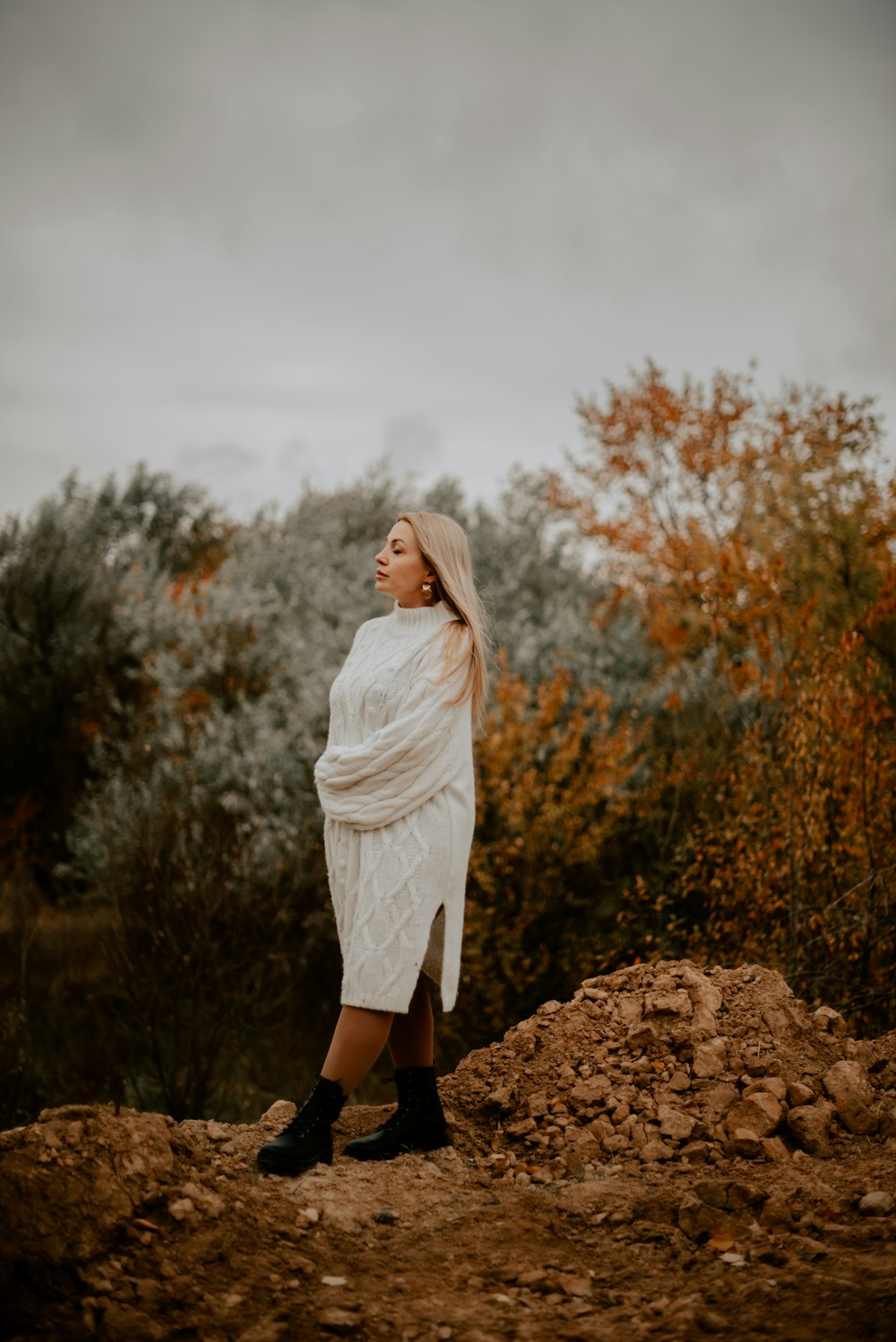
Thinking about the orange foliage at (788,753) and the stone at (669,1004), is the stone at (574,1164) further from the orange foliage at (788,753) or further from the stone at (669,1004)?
the orange foliage at (788,753)

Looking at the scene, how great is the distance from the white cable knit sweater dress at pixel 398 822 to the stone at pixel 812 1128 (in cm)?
122

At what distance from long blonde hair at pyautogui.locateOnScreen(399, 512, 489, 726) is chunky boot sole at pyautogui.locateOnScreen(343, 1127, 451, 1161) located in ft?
4.70

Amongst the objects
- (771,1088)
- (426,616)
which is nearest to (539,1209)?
(771,1088)

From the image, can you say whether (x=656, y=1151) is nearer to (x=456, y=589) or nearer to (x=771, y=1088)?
(x=771, y=1088)

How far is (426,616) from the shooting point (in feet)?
12.6

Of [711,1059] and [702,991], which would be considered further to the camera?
[702,991]

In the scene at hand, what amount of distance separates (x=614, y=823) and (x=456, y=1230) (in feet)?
26.8

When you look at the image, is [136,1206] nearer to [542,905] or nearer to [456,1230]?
[456,1230]

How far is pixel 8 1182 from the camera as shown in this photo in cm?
294

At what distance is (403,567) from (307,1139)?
1.90m

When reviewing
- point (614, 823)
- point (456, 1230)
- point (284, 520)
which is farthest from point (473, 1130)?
point (284, 520)

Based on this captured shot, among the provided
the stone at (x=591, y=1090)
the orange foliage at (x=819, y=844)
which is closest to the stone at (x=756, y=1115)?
the stone at (x=591, y=1090)

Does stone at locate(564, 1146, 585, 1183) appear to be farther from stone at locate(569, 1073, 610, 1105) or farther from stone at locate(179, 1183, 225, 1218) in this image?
stone at locate(179, 1183, 225, 1218)

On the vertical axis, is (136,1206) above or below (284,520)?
below
